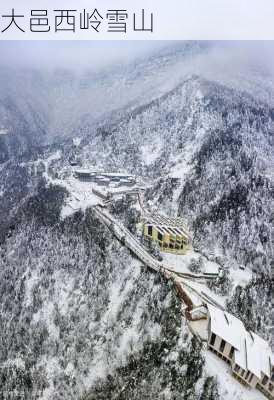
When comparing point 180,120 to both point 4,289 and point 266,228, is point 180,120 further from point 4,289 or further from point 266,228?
point 4,289

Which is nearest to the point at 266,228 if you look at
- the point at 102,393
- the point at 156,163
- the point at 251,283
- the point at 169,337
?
the point at 251,283

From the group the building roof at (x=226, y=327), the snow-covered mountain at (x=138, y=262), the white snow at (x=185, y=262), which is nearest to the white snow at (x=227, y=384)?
the snow-covered mountain at (x=138, y=262)

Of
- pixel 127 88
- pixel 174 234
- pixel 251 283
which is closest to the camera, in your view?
pixel 251 283

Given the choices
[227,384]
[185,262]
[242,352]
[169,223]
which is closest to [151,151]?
[169,223]

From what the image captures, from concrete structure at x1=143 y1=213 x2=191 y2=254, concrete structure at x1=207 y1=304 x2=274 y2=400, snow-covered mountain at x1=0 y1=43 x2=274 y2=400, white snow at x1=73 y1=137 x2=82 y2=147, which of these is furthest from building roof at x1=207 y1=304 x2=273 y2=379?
white snow at x1=73 y1=137 x2=82 y2=147

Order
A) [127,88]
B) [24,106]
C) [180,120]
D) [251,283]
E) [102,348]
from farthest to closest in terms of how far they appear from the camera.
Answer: [24,106] < [127,88] < [180,120] < [251,283] < [102,348]

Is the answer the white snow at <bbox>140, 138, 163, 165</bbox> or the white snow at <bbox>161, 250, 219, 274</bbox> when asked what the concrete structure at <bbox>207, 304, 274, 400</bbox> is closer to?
the white snow at <bbox>161, 250, 219, 274</bbox>
